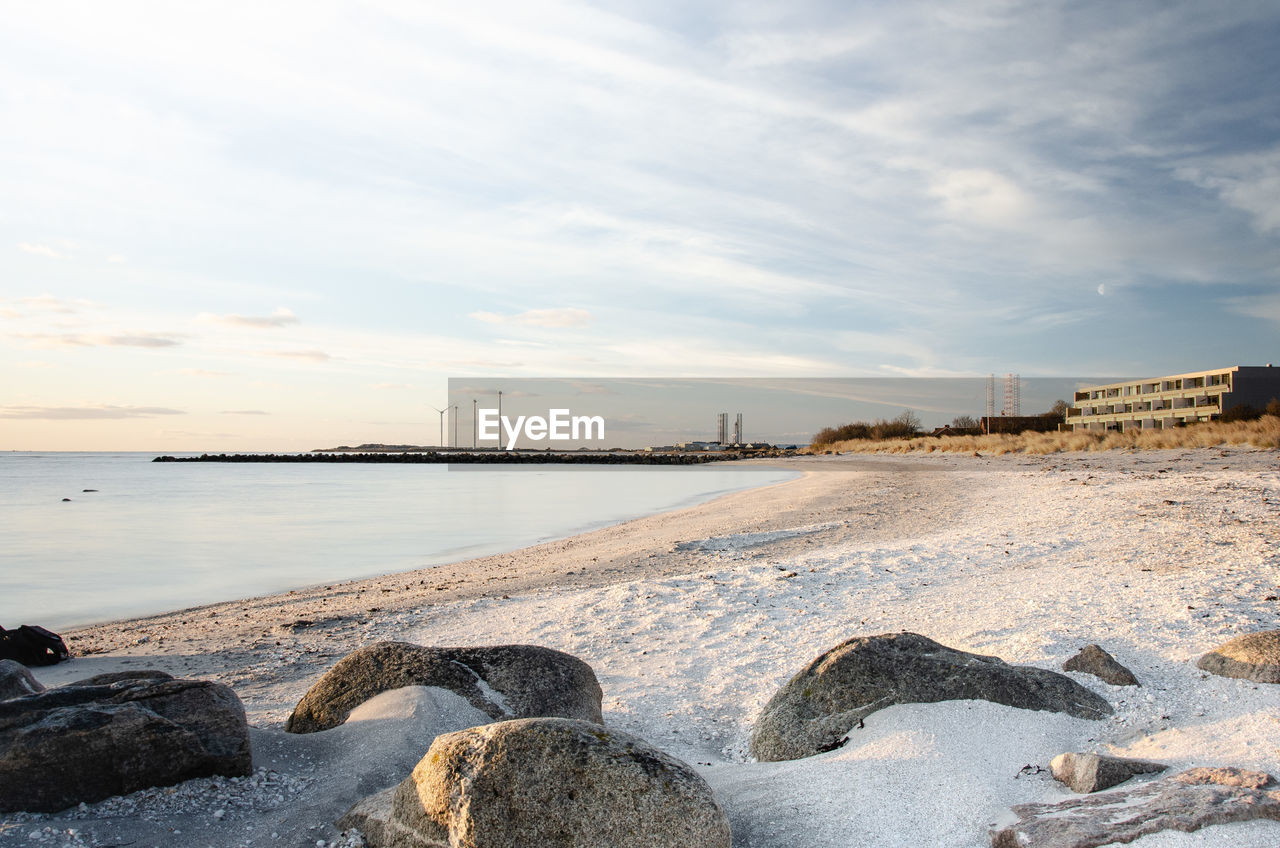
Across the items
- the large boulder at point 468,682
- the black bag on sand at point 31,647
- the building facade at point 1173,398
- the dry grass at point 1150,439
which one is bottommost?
the black bag on sand at point 31,647

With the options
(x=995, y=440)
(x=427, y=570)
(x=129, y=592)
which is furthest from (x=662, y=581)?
(x=995, y=440)

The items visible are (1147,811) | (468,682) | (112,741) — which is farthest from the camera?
(468,682)

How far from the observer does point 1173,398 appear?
7200 cm

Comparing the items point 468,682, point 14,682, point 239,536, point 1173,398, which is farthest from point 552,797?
point 1173,398

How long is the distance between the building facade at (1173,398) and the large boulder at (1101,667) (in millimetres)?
58891

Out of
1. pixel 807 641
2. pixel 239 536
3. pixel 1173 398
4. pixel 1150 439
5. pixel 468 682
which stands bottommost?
pixel 239 536

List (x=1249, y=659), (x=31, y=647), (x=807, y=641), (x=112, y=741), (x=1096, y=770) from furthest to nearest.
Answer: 1. (x=31, y=647)
2. (x=807, y=641)
3. (x=1249, y=659)
4. (x=112, y=741)
5. (x=1096, y=770)

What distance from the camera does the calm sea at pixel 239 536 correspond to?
38.3 ft

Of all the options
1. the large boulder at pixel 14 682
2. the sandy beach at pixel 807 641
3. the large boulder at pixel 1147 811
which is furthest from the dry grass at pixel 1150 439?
the large boulder at pixel 14 682

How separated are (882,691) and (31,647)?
6.60m

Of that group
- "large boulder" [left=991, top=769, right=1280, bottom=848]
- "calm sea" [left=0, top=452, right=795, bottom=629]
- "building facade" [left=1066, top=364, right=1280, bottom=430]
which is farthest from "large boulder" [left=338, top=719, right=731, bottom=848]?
"building facade" [left=1066, top=364, right=1280, bottom=430]

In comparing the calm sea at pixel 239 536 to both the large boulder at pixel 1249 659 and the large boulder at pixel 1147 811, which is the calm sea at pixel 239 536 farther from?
the large boulder at pixel 1249 659

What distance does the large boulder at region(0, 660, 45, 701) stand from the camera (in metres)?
3.89

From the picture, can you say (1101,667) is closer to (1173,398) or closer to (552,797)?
(552,797)
